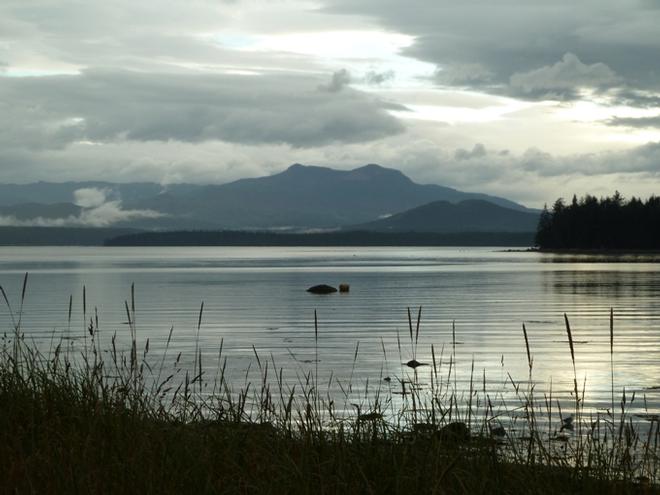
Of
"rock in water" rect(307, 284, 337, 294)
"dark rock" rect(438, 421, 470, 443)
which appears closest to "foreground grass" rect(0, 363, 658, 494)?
"dark rock" rect(438, 421, 470, 443)

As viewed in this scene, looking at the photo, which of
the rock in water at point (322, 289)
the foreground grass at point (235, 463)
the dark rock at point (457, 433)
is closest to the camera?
the foreground grass at point (235, 463)

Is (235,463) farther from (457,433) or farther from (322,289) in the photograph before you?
(322,289)

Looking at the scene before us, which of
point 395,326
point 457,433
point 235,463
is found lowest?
point 395,326

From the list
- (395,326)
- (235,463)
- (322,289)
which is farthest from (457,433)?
(322,289)

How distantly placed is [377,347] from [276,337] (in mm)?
6275

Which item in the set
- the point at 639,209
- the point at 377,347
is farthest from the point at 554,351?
the point at 639,209

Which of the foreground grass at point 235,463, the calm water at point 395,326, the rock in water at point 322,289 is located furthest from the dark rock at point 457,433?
the rock in water at point 322,289

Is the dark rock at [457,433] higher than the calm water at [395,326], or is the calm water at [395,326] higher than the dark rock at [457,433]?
the dark rock at [457,433]

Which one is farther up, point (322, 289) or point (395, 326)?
point (395, 326)

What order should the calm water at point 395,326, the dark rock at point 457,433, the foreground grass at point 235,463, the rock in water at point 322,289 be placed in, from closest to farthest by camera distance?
1. the foreground grass at point 235,463
2. the dark rock at point 457,433
3. the calm water at point 395,326
4. the rock in water at point 322,289

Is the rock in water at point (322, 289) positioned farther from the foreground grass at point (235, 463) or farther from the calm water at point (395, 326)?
the foreground grass at point (235, 463)

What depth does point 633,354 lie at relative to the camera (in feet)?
102

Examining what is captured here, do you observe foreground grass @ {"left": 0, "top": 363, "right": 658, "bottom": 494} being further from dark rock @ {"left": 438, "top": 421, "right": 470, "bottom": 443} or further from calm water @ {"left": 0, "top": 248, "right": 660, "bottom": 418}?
calm water @ {"left": 0, "top": 248, "right": 660, "bottom": 418}

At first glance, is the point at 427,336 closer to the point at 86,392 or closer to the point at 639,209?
the point at 86,392
